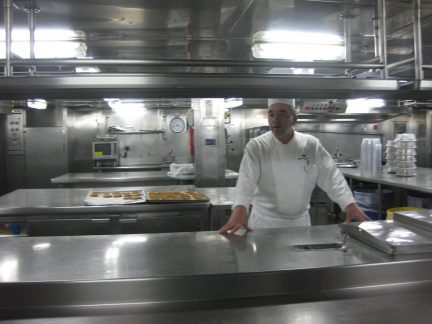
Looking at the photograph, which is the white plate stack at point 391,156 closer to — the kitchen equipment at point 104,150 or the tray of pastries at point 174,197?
the tray of pastries at point 174,197

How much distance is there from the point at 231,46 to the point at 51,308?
3.23 metres

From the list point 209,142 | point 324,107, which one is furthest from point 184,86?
point 324,107

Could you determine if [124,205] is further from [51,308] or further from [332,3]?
[332,3]

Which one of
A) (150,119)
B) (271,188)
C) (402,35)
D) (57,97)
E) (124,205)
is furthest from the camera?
(150,119)

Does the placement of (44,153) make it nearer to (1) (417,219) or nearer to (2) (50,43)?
(2) (50,43)

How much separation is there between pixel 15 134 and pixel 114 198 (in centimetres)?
573

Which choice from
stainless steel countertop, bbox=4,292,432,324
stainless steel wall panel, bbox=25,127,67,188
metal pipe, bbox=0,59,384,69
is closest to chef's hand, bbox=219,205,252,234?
stainless steel countertop, bbox=4,292,432,324

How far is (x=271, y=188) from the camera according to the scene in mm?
2656

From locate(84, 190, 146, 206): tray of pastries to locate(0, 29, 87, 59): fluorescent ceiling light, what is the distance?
134 cm

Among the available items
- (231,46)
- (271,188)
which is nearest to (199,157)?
(231,46)

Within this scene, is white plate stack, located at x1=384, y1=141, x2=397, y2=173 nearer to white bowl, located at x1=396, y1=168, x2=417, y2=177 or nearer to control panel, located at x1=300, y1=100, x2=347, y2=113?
white bowl, located at x1=396, y1=168, x2=417, y2=177

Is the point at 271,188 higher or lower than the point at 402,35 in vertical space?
lower

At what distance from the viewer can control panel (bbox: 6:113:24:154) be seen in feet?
26.5

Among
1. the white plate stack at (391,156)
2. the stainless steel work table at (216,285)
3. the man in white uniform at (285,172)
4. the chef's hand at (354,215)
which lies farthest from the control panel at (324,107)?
the stainless steel work table at (216,285)
